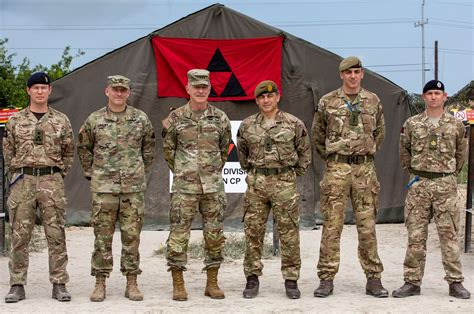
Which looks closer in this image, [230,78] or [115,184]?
[115,184]

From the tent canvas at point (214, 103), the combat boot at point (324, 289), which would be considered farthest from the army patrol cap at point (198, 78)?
the tent canvas at point (214, 103)

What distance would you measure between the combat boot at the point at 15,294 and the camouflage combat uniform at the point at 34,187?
0.16ft

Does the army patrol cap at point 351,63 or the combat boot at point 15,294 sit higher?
the army patrol cap at point 351,63

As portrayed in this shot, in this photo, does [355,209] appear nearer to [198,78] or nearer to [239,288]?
[239,288]

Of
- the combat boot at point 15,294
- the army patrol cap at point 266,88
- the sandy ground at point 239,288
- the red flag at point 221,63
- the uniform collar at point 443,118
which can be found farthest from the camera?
the red flag at point 221,63

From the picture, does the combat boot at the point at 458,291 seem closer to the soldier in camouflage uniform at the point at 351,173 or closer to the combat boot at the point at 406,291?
the combat boot at the point at 406,291

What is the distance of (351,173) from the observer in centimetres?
550

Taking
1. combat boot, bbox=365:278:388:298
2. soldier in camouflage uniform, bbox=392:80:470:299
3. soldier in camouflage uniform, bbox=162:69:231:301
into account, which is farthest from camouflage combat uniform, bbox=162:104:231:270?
soldier in camouflage uniform, bbox=392:80:470:299

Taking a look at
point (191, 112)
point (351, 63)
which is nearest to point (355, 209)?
point (351, 63)

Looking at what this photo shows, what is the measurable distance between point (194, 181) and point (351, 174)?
1188mm

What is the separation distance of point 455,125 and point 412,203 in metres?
0.68

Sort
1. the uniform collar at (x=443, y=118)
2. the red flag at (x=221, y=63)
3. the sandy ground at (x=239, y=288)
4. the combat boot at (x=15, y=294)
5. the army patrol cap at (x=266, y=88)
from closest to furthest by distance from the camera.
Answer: the sandy ground at (x=239, y=288)
the combat boot at (x=15, y=294)
the army patrol cap at (x=266, y=88)
the uniform collar at (x=443, y=118)
the red flag at (x=221, y=63)

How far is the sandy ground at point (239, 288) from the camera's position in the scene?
520cm

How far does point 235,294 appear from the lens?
5.69 meters
